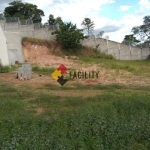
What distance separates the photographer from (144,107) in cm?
684

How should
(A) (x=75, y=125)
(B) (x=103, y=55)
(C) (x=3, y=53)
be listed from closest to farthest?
(A) (x=75, y=125)
(C) (x=3, y=53)
(B) (x=103, y=55)

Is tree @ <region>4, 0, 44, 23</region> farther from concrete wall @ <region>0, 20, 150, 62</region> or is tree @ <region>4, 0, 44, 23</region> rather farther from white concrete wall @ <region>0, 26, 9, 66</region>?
white concrete wall @ <region>0, 26, 9, 66</region>

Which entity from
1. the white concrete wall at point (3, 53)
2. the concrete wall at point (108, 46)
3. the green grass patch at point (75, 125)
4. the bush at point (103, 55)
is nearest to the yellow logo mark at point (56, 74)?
the green grass patch at point (75, 125)

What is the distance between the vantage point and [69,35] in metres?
23.1

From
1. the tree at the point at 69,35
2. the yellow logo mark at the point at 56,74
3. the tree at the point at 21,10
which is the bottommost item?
the yellow logo mark at the point at 56,74

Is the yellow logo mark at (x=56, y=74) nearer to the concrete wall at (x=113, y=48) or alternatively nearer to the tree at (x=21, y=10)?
the concrete wall at (x=113, y=48)

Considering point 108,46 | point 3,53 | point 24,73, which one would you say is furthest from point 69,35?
point 24,73

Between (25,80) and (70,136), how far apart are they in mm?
7361

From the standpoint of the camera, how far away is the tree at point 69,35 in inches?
919

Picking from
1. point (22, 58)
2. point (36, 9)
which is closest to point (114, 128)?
point (22, 58)

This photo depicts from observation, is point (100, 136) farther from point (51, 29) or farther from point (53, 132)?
point (51, 29)

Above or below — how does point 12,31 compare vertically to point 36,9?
below

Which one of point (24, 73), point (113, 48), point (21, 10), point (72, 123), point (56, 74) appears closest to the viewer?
point (72, 123)

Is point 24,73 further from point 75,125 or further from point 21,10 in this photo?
point 21,10
